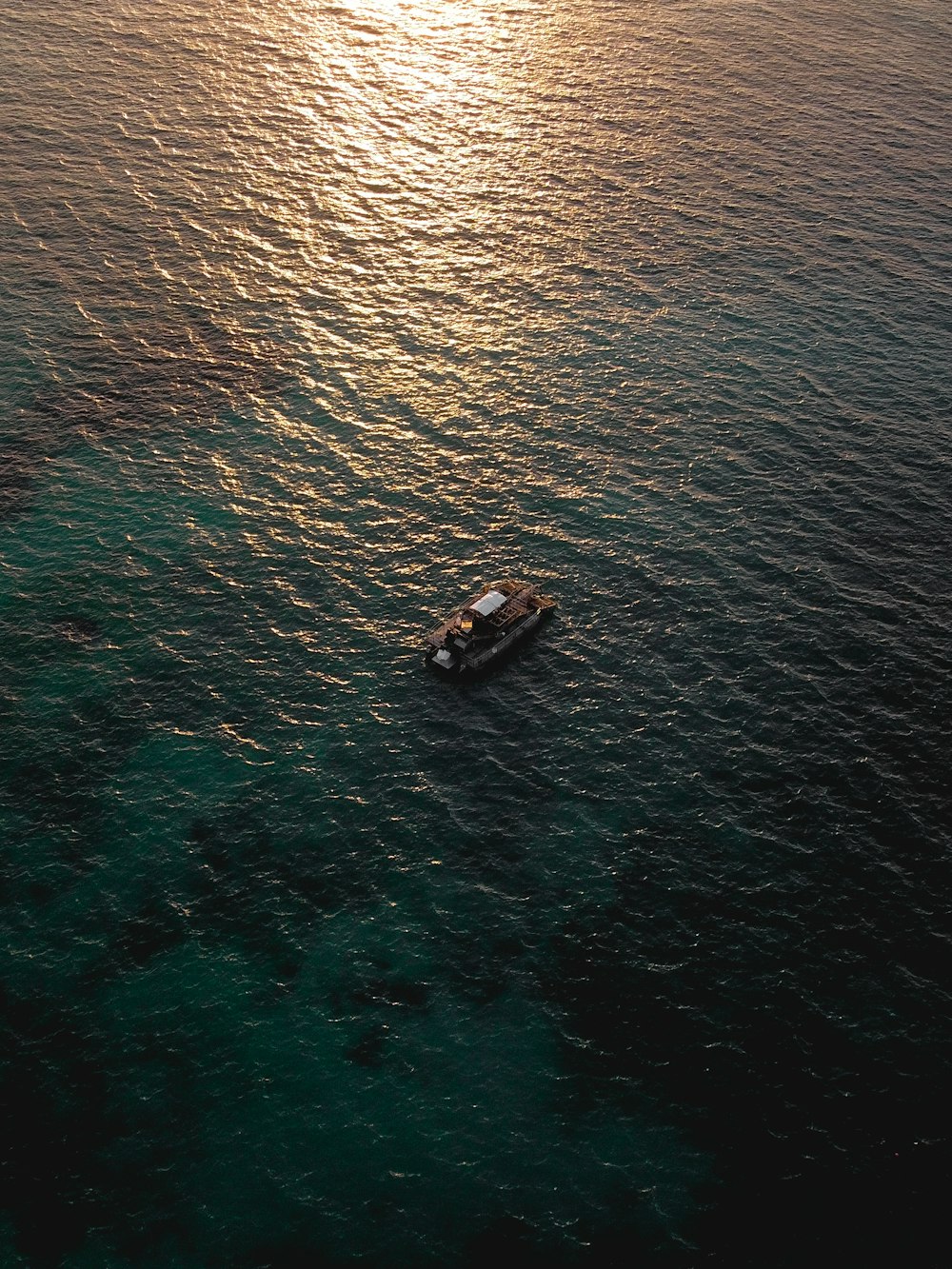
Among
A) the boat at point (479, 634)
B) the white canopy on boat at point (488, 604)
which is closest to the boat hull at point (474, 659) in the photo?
the boat at point (479, 634)

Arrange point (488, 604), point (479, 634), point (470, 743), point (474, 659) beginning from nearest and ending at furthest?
point (470, 743) < point (474, 659) < point (479, 634) < point (488, 604)

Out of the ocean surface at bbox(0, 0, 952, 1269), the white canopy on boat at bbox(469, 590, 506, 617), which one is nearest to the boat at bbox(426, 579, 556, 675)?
the white canopy on boat at bbox(469, 590, 506, 617)

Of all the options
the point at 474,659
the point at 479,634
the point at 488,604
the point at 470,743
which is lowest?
the point at 470,743

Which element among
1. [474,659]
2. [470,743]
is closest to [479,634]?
[474,659]

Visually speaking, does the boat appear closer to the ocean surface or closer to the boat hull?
the boat hull

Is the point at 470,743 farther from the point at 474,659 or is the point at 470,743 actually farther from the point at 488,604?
the point at 488,604
